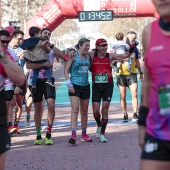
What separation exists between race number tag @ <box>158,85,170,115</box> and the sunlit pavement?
4.45 metres

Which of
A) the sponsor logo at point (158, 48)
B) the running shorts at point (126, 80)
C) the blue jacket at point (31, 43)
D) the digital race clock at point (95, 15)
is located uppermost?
the digital race clock at point (95, 15)

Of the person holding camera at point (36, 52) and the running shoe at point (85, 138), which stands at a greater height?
the person holding camera at point (36, 52)

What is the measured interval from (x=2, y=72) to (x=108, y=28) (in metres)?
102

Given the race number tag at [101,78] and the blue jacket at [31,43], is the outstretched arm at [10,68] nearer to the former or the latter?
the blue jacket at [31,43]

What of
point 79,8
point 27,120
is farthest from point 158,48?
point 79,8

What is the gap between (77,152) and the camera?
9.91m

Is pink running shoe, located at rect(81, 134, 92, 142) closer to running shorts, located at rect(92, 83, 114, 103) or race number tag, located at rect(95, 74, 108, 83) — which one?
running shorts, located at rect(92, 83, 114, 103)

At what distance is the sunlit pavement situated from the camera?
28.5 ft

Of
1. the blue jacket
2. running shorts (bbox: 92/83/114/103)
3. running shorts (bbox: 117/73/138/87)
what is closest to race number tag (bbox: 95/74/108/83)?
running shorts (bbox: 92/83/114/103)

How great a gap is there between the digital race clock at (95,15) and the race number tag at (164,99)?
61.2 ft

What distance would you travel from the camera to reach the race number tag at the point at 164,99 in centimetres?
402

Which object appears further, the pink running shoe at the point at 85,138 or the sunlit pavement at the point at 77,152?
the pink running shoe at the point at 85,138

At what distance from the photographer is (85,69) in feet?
35.7

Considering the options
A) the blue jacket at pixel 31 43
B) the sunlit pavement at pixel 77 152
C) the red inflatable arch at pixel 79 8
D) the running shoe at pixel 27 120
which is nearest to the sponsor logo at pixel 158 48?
the sunlit pavement at pixel 77 152
